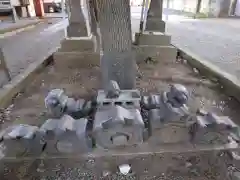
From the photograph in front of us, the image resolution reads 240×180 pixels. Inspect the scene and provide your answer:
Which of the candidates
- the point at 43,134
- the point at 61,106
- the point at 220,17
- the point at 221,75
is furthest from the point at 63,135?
the point at 220,17

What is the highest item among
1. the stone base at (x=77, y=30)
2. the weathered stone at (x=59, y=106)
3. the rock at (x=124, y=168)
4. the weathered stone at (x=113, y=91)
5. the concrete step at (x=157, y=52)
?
the stone base at (x=77, y=30)

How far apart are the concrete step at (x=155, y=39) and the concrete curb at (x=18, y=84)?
6.84ft

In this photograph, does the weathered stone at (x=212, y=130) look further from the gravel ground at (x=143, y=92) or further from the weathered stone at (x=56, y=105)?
the weathered stone at (x=56, y=105)

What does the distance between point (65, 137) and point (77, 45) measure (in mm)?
2891

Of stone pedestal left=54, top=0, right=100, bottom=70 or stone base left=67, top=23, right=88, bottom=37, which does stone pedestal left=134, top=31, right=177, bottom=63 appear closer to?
stone pedestal left=54, top=0, right=100, bottom=70

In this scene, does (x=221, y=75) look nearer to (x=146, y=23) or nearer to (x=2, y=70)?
(x=146, y=23)

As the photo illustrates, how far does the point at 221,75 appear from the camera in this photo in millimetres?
3320

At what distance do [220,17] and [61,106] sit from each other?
44.6ft

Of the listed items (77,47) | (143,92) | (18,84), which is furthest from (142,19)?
(18,84)

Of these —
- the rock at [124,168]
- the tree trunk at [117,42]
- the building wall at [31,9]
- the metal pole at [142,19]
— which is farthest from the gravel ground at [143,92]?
the building wall at [31,9]

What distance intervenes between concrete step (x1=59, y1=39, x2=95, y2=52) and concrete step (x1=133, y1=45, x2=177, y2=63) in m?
0.92

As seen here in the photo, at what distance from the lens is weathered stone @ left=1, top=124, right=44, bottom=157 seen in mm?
1740

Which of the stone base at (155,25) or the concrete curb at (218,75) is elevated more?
the stone base at (155,25)

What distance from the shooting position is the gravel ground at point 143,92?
1.63 meters
